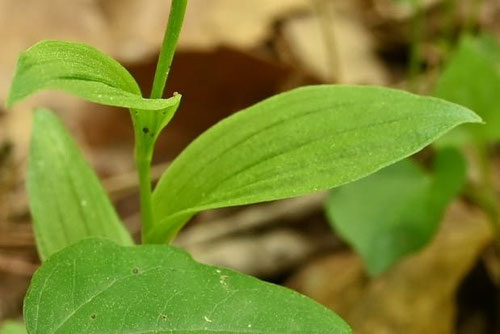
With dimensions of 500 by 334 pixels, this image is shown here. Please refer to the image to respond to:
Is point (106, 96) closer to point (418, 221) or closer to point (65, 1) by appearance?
point (418, 221)

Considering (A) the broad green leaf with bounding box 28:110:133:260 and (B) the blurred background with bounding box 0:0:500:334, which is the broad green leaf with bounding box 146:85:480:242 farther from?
(B) the blurred background with bounding box 0:0:500:334

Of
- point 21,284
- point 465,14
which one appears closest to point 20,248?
point 21,284

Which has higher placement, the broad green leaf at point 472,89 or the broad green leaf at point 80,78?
the broad green leaf at point 80,78

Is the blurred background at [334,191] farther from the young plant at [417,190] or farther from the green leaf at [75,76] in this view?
the green leaf at [75,76]

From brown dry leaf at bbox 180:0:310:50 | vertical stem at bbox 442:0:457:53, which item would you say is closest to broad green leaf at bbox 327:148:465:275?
vertical stem at bbox 442:0:457:53

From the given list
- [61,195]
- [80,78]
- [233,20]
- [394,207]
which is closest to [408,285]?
[394,207]

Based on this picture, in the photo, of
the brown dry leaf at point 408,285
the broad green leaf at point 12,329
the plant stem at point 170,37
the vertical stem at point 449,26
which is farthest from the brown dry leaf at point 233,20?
the plant stem at point 170,37
